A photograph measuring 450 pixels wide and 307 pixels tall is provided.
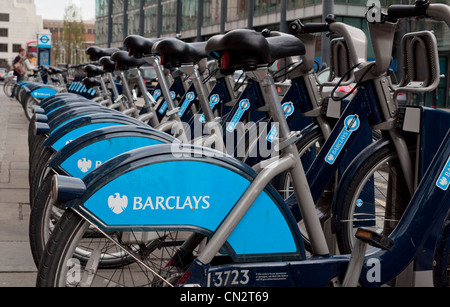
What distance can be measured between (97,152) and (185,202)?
1.30 metres

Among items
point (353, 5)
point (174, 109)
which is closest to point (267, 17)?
point (353, 5)

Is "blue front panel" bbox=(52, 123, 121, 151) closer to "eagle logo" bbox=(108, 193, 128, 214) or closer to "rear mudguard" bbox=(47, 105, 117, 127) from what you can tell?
"rear mudguard" bbox=(47, 105, 117, 127)

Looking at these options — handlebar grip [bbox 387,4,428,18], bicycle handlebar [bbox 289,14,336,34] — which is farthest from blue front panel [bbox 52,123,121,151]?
handlebar grip [bbox 387,4,428,18]

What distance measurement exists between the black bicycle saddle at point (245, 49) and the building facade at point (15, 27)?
123697mm

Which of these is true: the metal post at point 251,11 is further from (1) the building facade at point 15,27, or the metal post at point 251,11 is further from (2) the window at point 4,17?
(2) the window at point 4,17

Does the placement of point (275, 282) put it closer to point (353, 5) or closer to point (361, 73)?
point (361, 73)

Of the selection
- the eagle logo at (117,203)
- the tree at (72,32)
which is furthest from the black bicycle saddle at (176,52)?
the tree at (72,32)

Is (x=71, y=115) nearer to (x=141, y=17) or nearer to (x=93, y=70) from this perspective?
(x=93, y=70)

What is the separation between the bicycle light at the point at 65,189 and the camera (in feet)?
7.63

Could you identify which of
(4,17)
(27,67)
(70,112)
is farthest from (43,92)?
(4,17)

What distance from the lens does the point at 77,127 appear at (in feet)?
13.7

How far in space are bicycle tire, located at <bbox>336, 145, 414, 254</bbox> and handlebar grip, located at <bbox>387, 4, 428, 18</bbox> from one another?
0.67m

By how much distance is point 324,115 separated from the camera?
14.0ft

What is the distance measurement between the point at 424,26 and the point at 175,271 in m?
21.7
